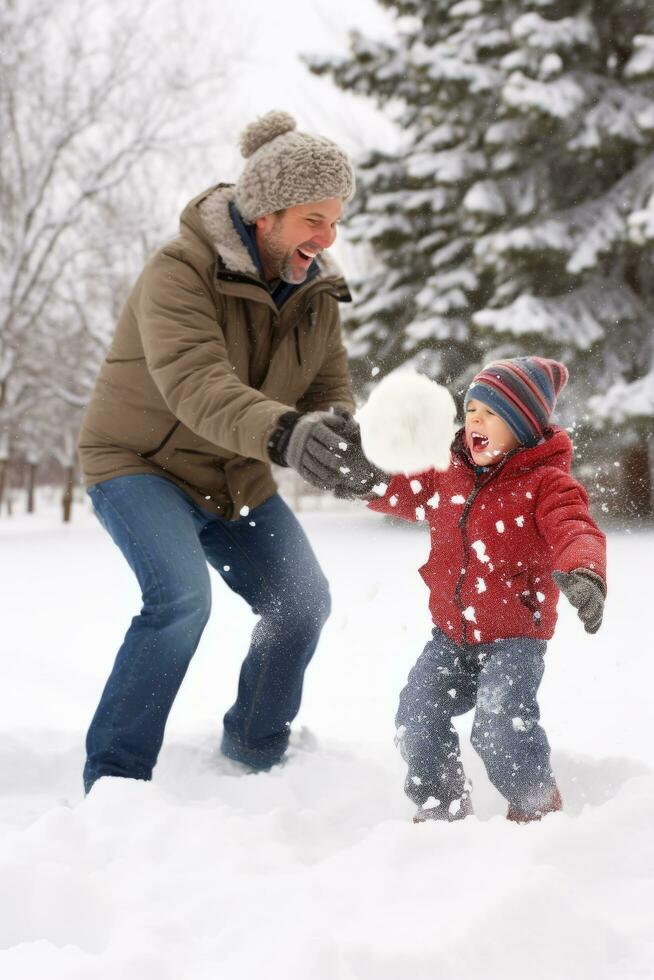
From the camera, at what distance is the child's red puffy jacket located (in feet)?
8.64

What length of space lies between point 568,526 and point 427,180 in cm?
1236

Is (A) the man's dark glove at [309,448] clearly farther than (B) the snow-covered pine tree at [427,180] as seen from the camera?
No

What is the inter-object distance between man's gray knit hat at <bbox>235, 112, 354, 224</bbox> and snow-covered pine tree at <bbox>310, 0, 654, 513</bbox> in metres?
9.01

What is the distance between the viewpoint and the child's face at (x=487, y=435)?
2693 millimetres

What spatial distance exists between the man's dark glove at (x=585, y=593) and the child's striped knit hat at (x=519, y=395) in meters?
0.54

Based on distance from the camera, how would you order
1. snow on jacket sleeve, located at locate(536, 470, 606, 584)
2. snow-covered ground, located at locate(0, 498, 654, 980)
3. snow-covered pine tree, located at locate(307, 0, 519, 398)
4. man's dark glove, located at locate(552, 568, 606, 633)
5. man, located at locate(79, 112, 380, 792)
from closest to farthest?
snow-covered ground, located at locate(0, 498, 654, 980)
man's dark glove, located at locate(552, 568, 606, 633)
snow on jacket sleeve, located at locate(536, 470, 606, 584)
man, located at locate(79, 112, 380, 792)
snow-covered pine tree, located at locate(307, 0, 519, 398)

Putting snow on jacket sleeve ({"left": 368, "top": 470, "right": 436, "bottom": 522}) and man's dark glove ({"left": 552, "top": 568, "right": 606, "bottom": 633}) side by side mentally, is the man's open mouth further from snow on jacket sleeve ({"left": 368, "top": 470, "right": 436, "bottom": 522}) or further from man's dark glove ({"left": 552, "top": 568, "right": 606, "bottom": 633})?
man's dark glove ({"left": 552, "top": 568, "right": 606, "bottom": 633})

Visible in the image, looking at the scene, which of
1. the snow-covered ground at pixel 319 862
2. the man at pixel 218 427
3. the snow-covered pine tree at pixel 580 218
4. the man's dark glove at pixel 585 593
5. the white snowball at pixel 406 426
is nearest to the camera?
the snow-covered ground at pixel 319 862

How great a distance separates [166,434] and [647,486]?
12.4 m

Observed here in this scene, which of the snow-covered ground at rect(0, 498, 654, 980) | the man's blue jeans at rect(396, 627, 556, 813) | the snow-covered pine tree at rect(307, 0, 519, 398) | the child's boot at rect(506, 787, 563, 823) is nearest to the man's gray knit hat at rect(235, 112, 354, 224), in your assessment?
the man's blue jeans at rect(396, 627, 556, 813)

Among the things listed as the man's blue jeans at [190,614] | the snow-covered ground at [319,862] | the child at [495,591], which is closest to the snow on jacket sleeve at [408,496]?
the child at [495,591]

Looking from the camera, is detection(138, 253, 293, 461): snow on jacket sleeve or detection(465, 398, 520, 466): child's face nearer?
detection(138, 253, 293, 461): snow on jacket sleeve

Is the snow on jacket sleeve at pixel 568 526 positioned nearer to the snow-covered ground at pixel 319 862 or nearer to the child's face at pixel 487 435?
the child's face at pixel 487 435

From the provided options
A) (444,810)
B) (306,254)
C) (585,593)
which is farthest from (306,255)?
(444,810)
